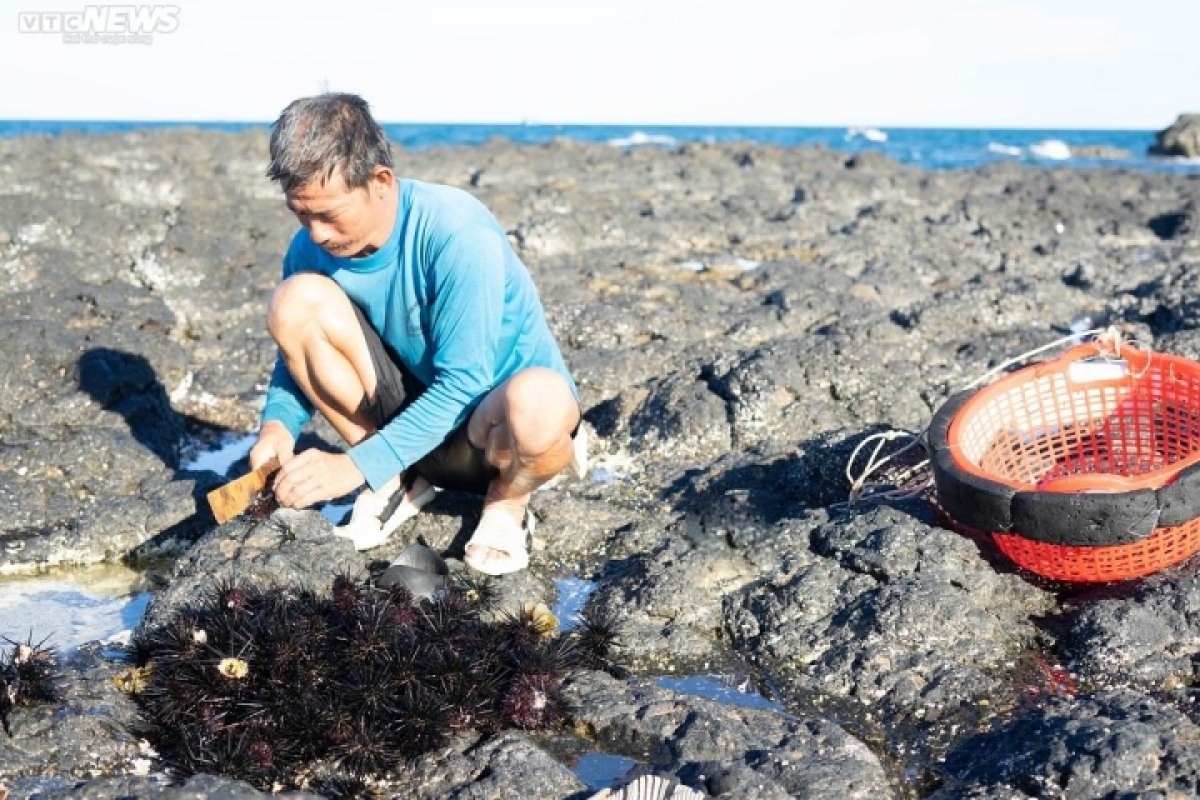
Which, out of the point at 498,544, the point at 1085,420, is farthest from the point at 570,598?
the point at 1085,420

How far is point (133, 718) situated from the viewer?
3279 mm

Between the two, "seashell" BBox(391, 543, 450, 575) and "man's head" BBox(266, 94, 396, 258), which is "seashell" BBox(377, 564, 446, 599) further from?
"man's head" BBox(266, 94, 396, 258)

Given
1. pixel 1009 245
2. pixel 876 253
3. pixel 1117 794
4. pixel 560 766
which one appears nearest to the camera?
pixel 1117 794

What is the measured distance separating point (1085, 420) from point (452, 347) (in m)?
2.79

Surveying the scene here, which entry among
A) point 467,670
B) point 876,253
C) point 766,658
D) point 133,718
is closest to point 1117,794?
point 766,658

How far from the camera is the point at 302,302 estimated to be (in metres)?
4.44

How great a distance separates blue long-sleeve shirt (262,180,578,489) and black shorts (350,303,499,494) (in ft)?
0.30

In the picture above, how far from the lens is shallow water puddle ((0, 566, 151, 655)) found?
13.5 ft

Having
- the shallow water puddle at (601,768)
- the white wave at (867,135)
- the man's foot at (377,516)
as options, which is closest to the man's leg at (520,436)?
the man's foot at (377,516)

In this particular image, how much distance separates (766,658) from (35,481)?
11.7 ft

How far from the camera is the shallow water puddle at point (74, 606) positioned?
411 cm

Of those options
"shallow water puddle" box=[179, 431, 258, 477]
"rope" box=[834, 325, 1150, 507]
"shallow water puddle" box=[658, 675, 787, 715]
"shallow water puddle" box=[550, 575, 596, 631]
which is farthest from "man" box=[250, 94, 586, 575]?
"shallow water puddle" box=[179, 431, 258, 477]

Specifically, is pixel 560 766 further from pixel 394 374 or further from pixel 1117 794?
pixel 394 374

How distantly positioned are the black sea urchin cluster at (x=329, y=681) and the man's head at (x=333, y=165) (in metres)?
1.30
